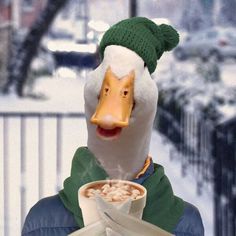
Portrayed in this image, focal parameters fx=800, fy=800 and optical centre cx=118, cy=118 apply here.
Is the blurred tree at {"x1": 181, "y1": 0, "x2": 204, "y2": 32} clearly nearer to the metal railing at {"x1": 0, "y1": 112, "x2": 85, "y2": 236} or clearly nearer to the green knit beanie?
the metal railing at {"x1": 0, "y1": 112, "x2": 85, "y2": 236}

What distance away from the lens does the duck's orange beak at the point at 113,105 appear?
3.14 ft

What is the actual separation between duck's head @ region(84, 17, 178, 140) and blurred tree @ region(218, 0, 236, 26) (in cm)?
237

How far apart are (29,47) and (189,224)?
2526 millimetres

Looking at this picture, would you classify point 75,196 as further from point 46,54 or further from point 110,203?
point 46,54

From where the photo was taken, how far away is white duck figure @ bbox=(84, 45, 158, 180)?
973mm

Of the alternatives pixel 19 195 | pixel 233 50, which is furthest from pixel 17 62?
pixel 233 50

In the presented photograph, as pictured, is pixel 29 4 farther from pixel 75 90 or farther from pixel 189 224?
pixel 189 224

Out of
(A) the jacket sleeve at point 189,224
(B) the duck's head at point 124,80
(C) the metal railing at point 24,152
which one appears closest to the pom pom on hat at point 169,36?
(B) the duck's head at point 124,80

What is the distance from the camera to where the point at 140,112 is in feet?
3.44

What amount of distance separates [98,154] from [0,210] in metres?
2.03

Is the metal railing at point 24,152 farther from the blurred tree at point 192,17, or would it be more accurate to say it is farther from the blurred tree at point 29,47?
the blurred tree at point 192,17

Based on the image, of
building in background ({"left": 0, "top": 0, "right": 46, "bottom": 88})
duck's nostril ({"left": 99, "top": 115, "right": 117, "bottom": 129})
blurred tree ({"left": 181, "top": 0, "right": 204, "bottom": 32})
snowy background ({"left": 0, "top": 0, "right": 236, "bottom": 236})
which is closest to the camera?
duck's nostril ({"left": 99, "top": 115, "right": 117, "bottom": 129})

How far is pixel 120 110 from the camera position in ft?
3.20

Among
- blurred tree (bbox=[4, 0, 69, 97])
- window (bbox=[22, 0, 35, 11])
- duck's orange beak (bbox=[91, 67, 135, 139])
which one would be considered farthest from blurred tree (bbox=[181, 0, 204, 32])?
duck's orange beak (bbox=[91, 67, 135, 139])
